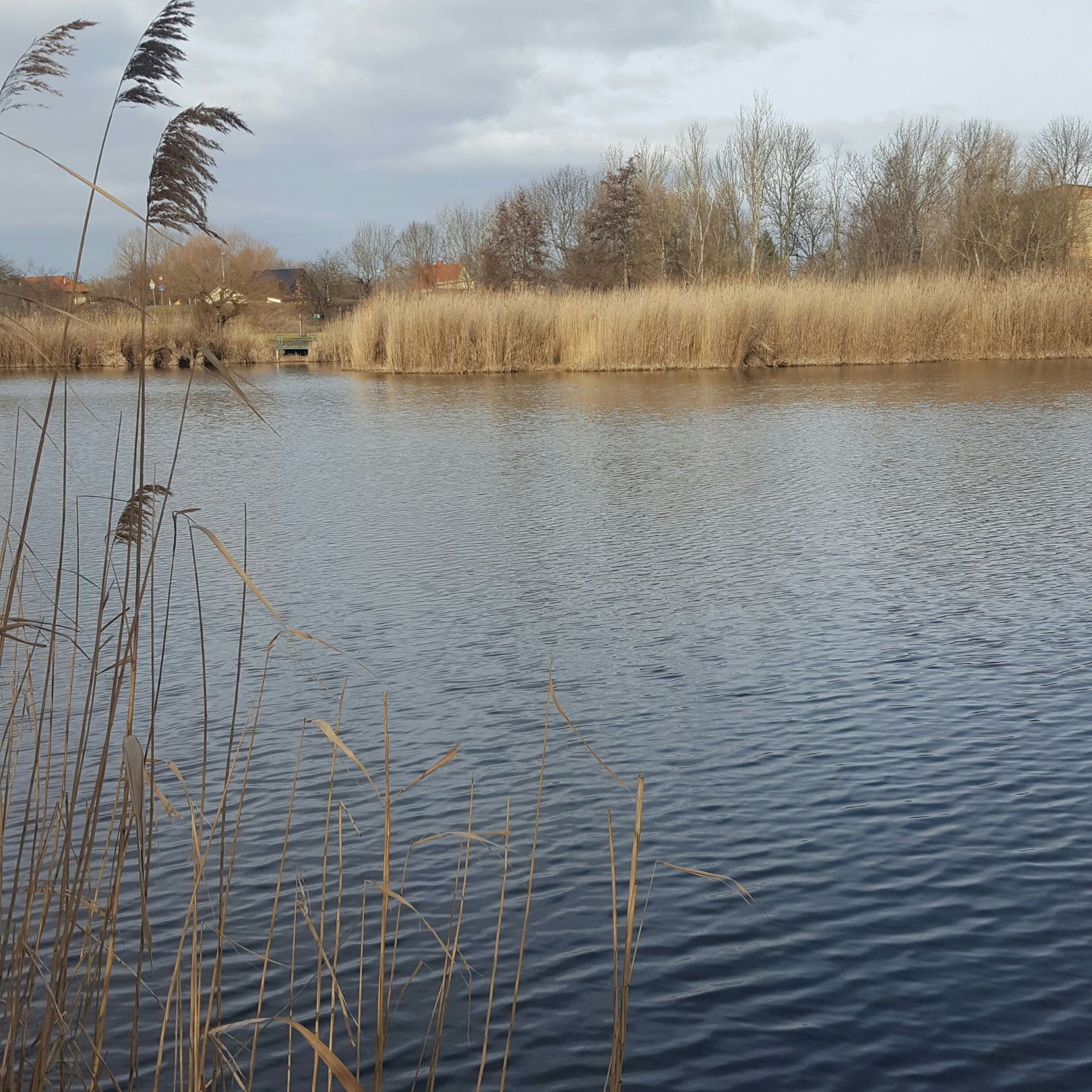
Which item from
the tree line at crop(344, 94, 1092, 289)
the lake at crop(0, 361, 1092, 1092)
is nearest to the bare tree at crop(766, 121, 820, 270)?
the tree line at crop(344, 94, 1092, 289)

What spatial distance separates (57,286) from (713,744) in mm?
2177

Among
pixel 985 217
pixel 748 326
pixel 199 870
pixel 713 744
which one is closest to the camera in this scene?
pixel 199 870

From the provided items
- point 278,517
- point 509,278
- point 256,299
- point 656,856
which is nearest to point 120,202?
point 656,856

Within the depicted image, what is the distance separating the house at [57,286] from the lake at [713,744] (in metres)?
0.22

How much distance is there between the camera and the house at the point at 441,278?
929 inches

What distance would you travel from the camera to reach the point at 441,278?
6038 centimetres

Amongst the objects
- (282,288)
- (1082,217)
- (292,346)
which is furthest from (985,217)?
(282,288)

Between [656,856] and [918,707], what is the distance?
4.05 ft

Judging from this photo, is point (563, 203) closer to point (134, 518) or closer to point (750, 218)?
point (750, 218)

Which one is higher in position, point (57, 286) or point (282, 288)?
point (282, 288)

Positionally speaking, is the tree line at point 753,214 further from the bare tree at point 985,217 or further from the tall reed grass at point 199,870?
the tall reed grass at point 199,870

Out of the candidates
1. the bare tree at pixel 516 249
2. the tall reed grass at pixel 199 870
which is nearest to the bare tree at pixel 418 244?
the bare tree at pixel 516 249

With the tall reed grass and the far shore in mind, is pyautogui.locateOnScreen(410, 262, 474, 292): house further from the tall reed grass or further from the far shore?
the tall reed grass

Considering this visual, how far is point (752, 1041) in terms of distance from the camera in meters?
2.11
